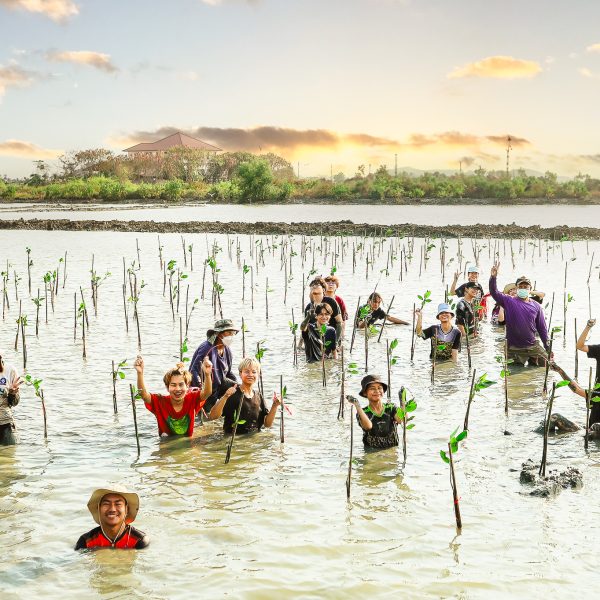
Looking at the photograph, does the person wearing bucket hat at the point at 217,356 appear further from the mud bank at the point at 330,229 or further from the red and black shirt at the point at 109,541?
the mud bank at the point at 330,229

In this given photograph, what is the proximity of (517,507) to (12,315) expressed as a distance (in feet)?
44.7

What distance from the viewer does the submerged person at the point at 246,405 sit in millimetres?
8758

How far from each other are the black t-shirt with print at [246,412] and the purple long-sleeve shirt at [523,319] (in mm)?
4780

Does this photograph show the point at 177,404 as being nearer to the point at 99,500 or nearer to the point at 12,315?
the point at 99,500

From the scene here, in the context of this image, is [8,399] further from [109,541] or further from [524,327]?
[524,327]

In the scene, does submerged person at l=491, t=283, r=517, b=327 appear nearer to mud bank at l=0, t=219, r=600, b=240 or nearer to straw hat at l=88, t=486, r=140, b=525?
straw hat at l=88, t=486, r=140, b=525

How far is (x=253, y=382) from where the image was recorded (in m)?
8.83

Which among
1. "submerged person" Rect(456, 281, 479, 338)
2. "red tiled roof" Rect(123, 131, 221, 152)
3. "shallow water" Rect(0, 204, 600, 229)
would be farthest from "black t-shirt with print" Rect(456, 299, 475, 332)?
"red tiled roof" Rect(123, 131, 221, 152)

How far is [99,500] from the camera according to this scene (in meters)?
6.14

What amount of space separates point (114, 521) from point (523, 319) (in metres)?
8.15

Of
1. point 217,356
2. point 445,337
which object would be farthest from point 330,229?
point 217,356

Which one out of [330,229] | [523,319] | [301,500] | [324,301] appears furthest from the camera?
[330,229]

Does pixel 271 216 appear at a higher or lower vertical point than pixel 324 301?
higher

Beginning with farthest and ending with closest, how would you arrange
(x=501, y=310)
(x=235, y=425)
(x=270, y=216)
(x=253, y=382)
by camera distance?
(x=270, y=216) → (x=501, y=310) → (x=253, y=382) → (x=235, y=425)
